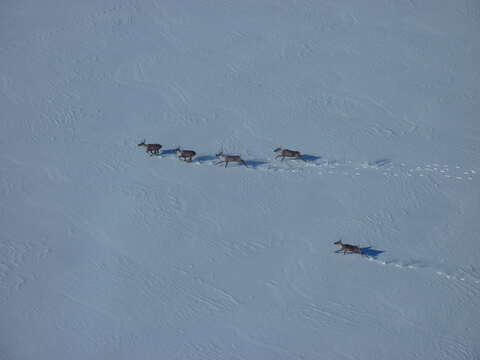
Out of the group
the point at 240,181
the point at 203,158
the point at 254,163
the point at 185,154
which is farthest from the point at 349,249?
the point at 185,154

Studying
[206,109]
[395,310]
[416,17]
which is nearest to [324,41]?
[416,17]

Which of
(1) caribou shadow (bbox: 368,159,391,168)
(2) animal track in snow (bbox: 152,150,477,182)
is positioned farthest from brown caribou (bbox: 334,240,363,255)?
(1) caribou shadow (bbox: 368,159,391,168)

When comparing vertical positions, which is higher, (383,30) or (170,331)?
(383,30)

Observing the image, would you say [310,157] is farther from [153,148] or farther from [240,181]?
[153,148]

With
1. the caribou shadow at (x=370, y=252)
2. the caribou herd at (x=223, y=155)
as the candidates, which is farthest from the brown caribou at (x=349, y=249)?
the caribou herd at (x=223, y=155)

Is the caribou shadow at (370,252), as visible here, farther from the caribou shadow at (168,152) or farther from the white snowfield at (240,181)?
the caribou shadow at (168,152)

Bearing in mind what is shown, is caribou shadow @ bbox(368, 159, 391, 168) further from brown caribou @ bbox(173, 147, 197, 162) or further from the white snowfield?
brown caribou @ bbox(173, 147, 197, 162)

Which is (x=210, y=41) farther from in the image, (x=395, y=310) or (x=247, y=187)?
(x=395, y=310)

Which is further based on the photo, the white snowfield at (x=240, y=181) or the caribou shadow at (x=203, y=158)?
the caribou shadow at (x=203, y=158)
